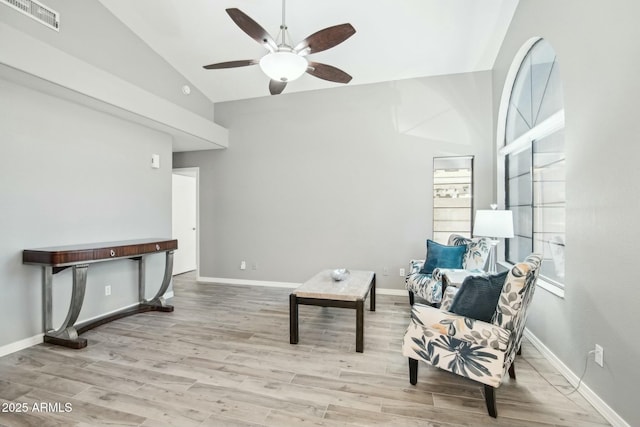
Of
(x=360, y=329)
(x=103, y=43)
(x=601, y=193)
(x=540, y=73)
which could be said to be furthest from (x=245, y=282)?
(x=540, y=73)

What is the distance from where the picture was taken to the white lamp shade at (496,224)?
3031 millimetres

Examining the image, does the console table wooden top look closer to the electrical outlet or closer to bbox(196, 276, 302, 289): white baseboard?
A: bbox(196, 276, 302, 289): white baseboard

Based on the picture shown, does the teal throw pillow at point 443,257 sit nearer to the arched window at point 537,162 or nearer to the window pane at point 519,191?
the arched window at point 537,162

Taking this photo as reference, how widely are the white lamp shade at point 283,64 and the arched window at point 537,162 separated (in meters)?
2.16

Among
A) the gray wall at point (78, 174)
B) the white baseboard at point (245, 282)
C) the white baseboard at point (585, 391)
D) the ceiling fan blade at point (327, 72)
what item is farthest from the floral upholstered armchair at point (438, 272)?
the gray wall at point (78, 174)

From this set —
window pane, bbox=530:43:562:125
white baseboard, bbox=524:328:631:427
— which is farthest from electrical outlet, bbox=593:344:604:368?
window pane, bbox=530:43:562:125

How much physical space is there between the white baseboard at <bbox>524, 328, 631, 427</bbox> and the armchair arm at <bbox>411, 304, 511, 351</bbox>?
0.68 metres

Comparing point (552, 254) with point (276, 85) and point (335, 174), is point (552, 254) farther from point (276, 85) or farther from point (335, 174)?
point (276, 85)

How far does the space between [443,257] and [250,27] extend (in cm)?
310

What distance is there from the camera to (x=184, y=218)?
19.6 ft

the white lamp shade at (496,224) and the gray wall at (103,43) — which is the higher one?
the gray wall at (103,43)

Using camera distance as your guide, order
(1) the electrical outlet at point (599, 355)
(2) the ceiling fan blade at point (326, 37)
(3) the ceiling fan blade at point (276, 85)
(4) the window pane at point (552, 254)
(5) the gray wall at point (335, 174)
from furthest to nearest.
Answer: (5) the gray wall at point (335, 174)
(3) the ceiling fan blade at point (276, 85)
(4) the window pane at point (552, 254)
(2) the ceiling fan blade at point (326, 37)
(1) the electrical outlet at point (599, 355)

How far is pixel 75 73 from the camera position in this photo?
2.76m

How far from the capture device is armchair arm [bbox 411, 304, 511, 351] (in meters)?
1.78
